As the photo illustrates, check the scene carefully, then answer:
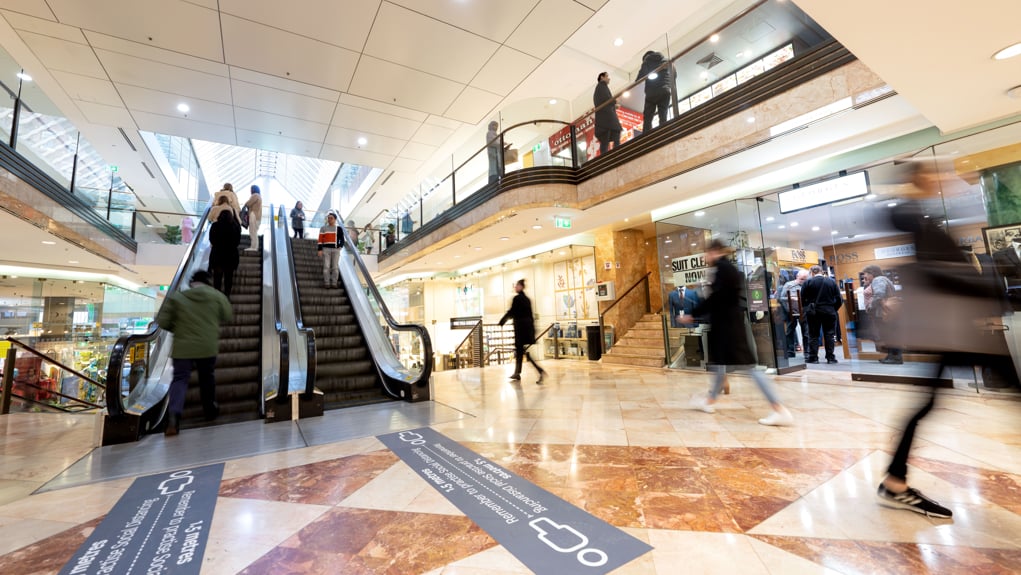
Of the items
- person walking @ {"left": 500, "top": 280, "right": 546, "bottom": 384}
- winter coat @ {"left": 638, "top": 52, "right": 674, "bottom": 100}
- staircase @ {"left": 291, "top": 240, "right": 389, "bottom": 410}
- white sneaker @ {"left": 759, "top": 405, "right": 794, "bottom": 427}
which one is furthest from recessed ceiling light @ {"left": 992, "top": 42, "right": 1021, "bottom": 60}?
staircase @ {"left": 291, "top": 240, "right": 389, "bottom": 410}

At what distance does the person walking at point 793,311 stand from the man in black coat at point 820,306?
177 mm

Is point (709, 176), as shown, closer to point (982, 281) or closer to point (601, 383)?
point (601, 383)

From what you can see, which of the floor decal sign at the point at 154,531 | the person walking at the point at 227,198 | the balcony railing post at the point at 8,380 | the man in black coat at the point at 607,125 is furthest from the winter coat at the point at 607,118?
the balcony railing post at the point at 8,380

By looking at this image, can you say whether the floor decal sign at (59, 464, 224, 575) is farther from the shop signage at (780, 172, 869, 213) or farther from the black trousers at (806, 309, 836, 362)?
the black trousers at (806, 309, 836, 362)

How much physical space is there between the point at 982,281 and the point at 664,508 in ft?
6.50

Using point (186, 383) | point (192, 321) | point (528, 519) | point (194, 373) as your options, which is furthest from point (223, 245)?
point (528, 519)

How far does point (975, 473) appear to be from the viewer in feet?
8.29

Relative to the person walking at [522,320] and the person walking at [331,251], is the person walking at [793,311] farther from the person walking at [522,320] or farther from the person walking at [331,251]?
the person walking at [331,251]

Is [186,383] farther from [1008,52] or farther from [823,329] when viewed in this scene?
[823,329]

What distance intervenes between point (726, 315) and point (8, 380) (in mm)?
9499

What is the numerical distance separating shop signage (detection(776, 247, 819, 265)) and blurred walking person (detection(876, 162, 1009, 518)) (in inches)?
318

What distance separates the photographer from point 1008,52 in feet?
10.4

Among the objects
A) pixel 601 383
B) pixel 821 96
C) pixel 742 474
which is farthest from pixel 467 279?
pixel 742 474

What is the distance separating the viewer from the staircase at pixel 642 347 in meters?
8.79
